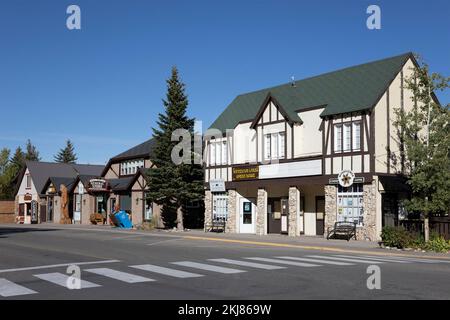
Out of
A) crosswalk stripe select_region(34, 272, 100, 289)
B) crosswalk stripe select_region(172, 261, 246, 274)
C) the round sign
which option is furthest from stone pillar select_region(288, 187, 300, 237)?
crosswalk stripe select_region(34, 272, 100, 289)

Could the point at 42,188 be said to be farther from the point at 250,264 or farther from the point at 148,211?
the point at 250,264

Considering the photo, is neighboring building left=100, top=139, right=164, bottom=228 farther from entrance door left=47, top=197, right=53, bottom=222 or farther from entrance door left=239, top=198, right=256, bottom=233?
entrance door left=239, top=198, right=256, bottom=233

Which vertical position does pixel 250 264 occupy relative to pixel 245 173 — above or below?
below

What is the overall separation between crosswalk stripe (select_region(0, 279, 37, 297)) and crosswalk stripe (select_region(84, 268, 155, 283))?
6.72ft

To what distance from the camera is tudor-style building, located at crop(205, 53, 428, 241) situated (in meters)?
26.8

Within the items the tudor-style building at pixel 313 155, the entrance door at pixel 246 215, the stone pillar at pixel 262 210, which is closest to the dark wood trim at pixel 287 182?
the tudor-style building at pixel 313 155

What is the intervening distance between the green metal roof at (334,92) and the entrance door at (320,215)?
479 centimetres

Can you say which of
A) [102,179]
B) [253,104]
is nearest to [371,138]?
[253,104]

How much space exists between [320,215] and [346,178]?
16.3 feet

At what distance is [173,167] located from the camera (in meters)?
37.8

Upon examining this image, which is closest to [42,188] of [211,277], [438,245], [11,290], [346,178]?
[346,178]

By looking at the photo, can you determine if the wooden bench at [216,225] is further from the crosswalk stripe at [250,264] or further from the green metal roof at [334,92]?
the crosswalk stripe at [250,264]
